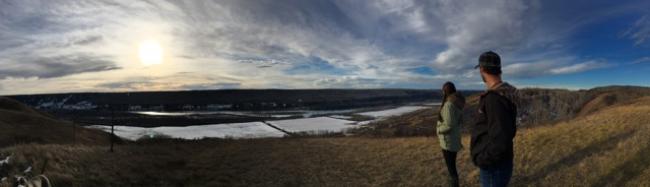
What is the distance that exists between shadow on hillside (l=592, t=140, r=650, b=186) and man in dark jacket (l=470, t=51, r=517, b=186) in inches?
255

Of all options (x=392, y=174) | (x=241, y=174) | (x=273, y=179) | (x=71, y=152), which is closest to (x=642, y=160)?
(x=392, y=174)

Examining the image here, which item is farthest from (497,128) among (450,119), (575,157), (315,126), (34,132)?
(315,126)

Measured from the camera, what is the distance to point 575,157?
11562mm

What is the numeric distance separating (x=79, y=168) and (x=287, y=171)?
6020 millimetres

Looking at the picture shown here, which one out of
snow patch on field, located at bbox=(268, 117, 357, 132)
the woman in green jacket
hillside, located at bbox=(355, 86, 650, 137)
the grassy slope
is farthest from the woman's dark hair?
snow patch on field, located at bbox=(268, 117, 357, 132)

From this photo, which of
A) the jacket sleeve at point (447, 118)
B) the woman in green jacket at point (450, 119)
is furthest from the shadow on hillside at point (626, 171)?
the jacket sleeve at point (447, 118)

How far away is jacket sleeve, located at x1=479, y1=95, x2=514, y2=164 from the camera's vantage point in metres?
4.07

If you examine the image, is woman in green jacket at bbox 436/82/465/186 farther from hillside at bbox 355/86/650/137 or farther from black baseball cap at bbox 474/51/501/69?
hillside at bbox 355/86/650/137

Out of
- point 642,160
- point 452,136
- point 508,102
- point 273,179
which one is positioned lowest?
point 273,179

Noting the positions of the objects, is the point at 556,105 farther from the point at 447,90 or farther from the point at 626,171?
the point at 447,90

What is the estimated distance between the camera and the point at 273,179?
13023 millimetres

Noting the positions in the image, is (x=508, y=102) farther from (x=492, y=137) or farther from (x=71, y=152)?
(x=71, y=152)

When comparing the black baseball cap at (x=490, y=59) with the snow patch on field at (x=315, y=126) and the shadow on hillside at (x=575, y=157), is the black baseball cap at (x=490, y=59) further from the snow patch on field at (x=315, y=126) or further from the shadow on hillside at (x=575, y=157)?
the snow patch on field at (x=315, y=126)

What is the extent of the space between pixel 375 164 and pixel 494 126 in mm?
10581
